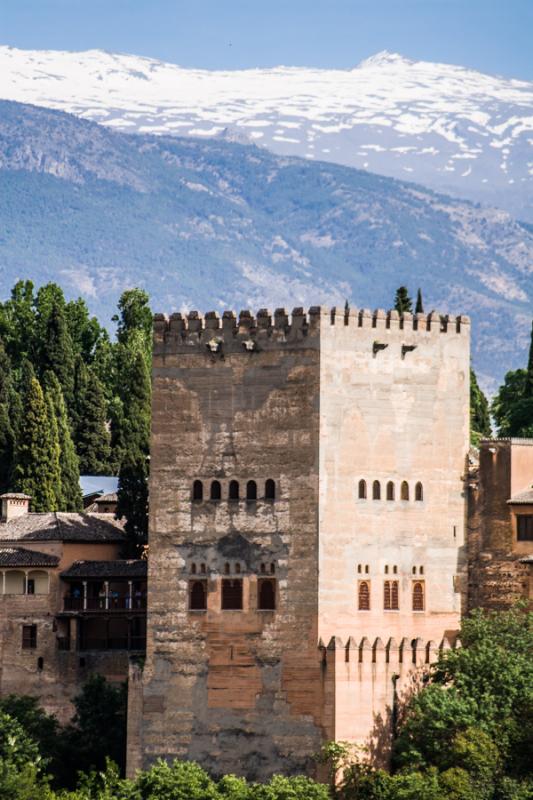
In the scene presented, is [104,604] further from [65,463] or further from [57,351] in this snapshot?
[57,351]

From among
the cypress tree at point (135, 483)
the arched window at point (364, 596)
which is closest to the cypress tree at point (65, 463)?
the cypress tree at point (135, 483)

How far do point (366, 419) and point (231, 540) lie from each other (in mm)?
4909

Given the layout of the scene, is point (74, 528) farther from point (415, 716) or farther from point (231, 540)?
point (415, 716)

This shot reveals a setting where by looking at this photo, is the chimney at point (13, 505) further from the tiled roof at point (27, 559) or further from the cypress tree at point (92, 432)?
the cypress tree at point (92, 432)

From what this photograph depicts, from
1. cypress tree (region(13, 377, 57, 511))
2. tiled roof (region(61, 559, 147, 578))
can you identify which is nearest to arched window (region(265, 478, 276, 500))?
tiled roof (region(61, 559, 147, 578))

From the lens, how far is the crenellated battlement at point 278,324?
69.4 m

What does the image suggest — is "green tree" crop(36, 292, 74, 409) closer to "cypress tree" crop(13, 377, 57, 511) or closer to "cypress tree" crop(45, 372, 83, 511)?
"cypress tree" crop(45, 372, 83, 511)

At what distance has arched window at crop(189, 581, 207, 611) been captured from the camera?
69.5 metres

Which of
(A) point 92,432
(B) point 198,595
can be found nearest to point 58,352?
(A) point 92,432

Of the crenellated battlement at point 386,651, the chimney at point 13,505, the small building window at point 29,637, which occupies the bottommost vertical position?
the crenellated battlement at point 386,651

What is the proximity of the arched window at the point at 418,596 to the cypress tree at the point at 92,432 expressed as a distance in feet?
108

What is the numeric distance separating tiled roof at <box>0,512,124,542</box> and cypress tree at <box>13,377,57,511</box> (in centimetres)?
715

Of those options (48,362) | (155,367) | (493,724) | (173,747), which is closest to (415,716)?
(493,724)

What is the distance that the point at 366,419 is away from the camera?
69.3 metres
